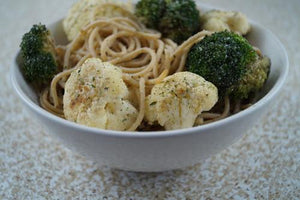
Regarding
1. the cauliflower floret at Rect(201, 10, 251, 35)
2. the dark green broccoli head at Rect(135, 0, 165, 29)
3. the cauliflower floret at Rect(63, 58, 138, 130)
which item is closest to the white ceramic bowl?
the cauliflower floret at Rect(63, 58, 138, 130)

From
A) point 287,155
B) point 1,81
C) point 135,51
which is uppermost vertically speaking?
point 135,51

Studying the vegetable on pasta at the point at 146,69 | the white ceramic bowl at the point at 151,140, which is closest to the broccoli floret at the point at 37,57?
the vegetable on pasta at the point at 146,69

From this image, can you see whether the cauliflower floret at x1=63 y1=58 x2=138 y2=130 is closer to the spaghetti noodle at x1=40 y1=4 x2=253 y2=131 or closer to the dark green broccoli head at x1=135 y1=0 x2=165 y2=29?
the spaghetti noodle at x1=40 y1=4 x2=253 y2=131

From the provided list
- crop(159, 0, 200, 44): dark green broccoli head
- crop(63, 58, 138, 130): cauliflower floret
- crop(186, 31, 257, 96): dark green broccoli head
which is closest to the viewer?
crop(63, 58, 138, 130): cauliflower floret

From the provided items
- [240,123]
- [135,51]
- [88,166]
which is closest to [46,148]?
[88,166]

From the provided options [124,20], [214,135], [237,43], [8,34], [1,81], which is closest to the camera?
[214,135]

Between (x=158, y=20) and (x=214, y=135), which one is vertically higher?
(x=158, y=20)

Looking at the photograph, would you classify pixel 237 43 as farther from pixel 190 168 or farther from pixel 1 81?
pixel 1 81

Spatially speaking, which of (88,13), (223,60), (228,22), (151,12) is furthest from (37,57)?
(228,22)
